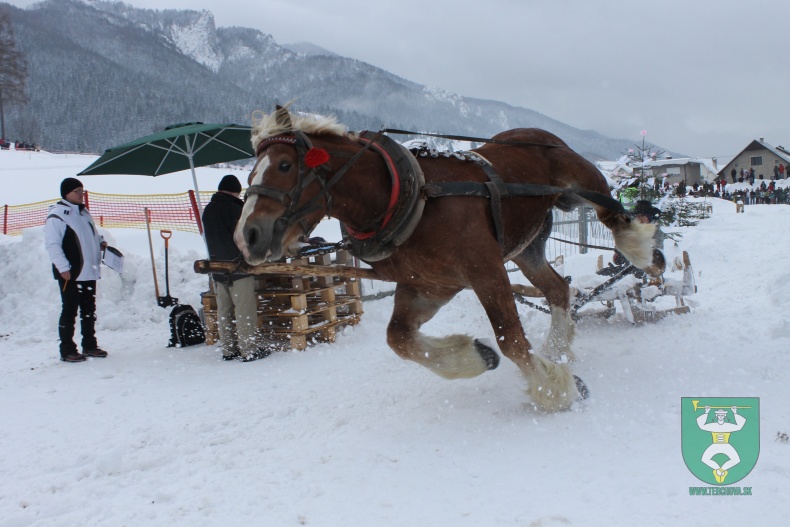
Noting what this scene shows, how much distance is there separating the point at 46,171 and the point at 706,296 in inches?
1280

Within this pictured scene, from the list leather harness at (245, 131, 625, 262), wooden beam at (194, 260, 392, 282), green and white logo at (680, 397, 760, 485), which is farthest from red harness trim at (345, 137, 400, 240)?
green and white logo at (680, 397, 760, 485)

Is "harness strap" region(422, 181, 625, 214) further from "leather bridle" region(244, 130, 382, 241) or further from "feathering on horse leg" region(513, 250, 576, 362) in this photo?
"feathering on horse leg" region(513, 250, 576, 362)

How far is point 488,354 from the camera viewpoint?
Answer: 3375 mm

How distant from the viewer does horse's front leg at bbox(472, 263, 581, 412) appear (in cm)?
311

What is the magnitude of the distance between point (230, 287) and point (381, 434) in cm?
300

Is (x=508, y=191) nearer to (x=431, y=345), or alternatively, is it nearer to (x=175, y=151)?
(x=431, y=345)

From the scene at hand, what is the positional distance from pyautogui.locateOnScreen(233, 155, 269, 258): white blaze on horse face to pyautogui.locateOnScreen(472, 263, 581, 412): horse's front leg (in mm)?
1287

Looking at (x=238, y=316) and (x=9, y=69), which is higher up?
(x=9, y=69)

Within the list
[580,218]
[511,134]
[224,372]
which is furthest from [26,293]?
[580,218]

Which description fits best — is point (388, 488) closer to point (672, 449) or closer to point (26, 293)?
point (672, 449)

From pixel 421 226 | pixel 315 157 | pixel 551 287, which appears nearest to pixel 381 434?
pixel 421 226

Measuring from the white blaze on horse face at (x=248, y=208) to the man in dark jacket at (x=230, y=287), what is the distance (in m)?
2.88

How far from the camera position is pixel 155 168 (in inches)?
286

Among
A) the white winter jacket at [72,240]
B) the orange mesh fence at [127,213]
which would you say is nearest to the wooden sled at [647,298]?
the white winter jacket at [72,240]
